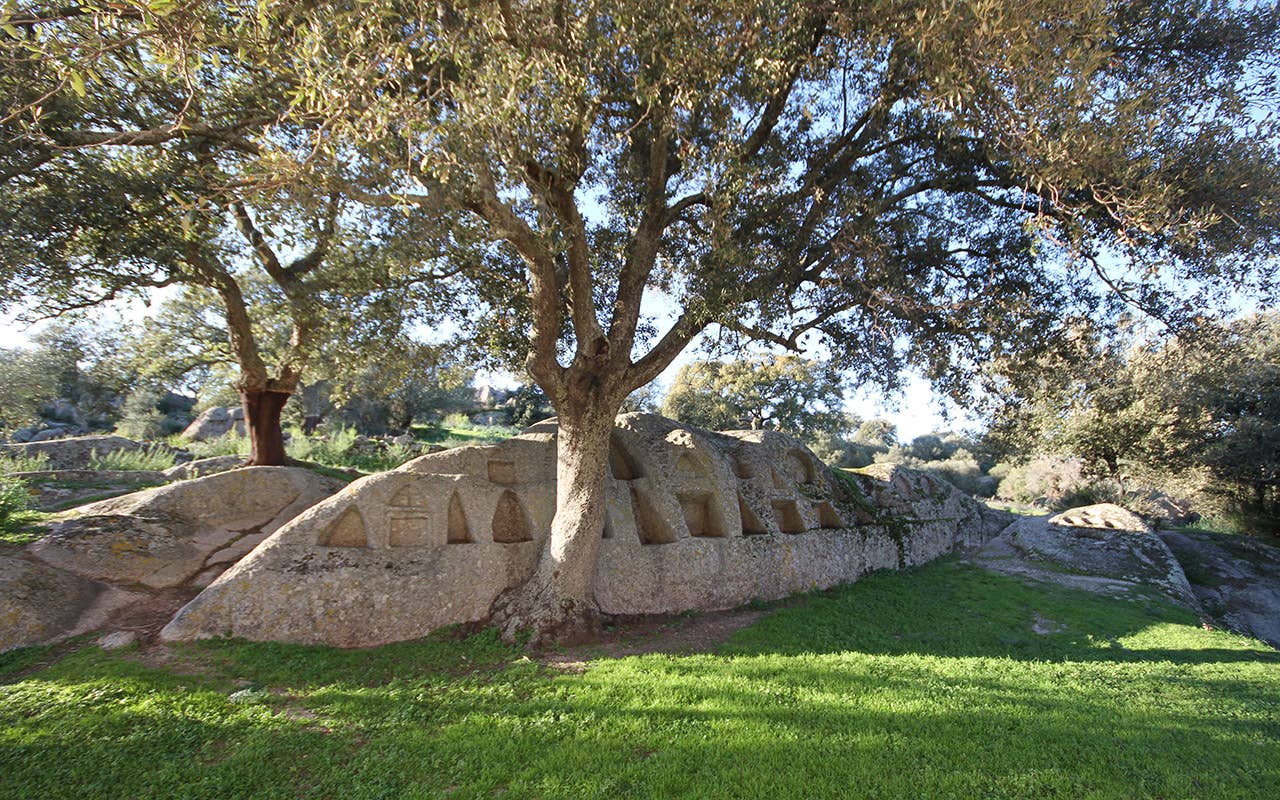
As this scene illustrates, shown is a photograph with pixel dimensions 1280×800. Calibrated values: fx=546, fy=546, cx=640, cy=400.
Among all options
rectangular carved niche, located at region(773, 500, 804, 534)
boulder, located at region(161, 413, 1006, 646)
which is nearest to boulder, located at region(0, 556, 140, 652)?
boulder, located at region(161, 413, 1006, 646)

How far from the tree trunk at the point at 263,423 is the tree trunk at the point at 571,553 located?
27.8 ft

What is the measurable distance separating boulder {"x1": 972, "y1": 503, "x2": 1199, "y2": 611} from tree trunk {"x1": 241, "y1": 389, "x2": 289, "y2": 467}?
1872 centimetres

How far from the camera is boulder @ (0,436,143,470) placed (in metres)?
15.5

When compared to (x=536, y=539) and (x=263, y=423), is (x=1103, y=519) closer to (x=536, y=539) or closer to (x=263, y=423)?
(x=536, y=539)

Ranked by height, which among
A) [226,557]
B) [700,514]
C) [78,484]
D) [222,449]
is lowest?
[226,557]

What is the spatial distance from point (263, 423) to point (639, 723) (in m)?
12.4

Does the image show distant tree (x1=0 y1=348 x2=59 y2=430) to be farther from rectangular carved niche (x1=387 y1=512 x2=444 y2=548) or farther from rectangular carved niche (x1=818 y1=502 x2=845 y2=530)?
rectangular carved niche (x1=818 y1=502 x2=845 y2=530)

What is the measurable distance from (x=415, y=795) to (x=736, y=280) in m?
7.39

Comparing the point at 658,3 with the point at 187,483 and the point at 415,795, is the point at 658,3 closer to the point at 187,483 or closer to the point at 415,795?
the point at 415,795

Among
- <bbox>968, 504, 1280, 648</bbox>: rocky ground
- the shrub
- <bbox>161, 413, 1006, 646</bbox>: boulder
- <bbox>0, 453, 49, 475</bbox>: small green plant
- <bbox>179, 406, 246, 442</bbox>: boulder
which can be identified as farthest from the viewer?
<bbox>179, 406, 246, 442</bbox>: boulder

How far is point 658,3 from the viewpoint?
698 cm

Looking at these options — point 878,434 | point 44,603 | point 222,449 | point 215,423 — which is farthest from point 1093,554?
point 878,434

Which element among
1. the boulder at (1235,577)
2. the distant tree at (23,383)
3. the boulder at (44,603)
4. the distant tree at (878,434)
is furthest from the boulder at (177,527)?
the distant tree at (878,434)

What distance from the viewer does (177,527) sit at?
9.20 m
